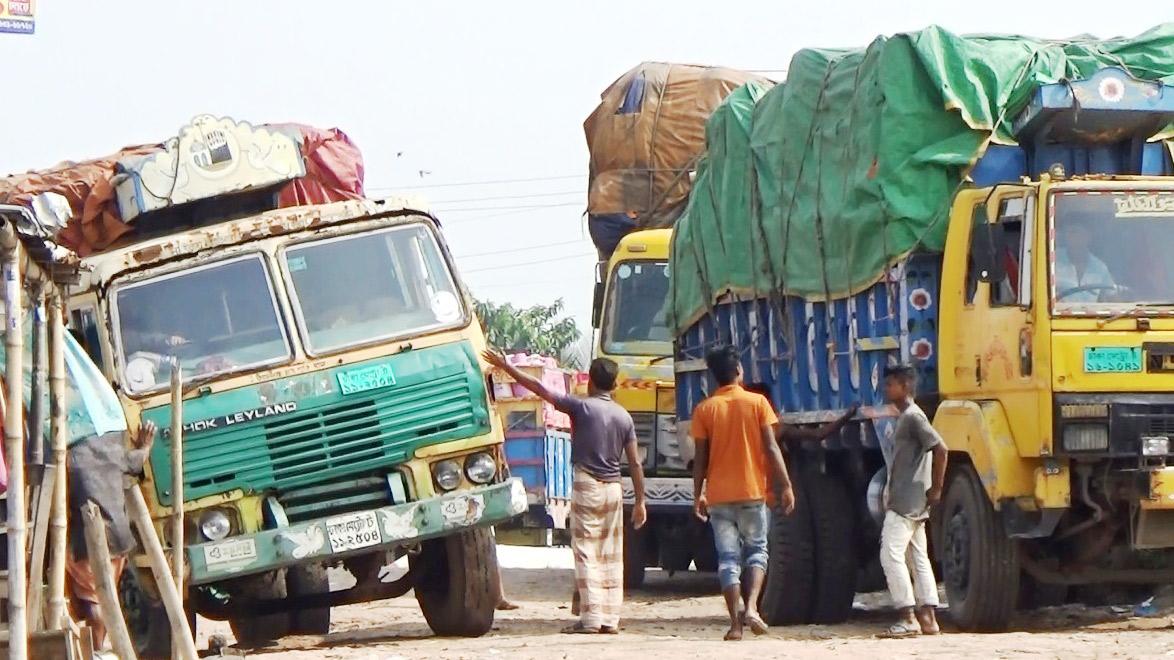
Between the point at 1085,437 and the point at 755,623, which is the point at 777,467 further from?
the point at 1085,437

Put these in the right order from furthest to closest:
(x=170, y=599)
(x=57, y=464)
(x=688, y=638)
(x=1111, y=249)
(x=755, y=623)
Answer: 1. (x=688, y=638)
2. (x=755, y=623)
3. (x=1111, y=249)
4. (x=170, y=599)
5. (x=57, y=464)

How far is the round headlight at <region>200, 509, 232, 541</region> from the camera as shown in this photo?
1191 centimetres

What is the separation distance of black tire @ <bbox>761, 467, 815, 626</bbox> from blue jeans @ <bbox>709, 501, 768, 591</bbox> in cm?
142

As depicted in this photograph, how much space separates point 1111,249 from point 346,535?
4.14 meters

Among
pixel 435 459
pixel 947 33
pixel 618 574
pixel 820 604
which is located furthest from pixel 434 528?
pixel 947 33

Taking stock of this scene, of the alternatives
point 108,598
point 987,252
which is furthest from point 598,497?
point 108,598

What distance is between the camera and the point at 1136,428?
36.6 feet

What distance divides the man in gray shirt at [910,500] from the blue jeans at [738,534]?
71 cm

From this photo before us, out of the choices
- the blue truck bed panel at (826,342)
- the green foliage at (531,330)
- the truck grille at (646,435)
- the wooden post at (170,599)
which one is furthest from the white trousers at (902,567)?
the green foliage at (531,330)

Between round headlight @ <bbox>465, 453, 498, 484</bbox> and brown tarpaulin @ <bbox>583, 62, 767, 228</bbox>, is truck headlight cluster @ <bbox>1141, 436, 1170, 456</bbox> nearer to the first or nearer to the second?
round headlight @ <bbox>465, 453, 498, 484</bbox>

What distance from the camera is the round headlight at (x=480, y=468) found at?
40.2 feet

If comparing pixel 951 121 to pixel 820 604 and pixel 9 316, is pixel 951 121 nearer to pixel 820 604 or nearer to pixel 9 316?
pixel 820 604

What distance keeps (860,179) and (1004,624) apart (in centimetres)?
263

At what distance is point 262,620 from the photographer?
1375 centimetres
